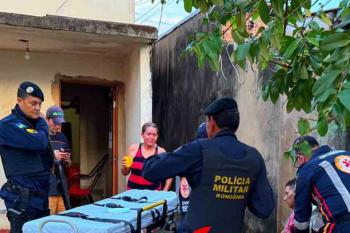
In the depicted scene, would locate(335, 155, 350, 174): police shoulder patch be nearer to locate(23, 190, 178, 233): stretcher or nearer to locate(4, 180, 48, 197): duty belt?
locate(23, 190, 178, 233): stretcher

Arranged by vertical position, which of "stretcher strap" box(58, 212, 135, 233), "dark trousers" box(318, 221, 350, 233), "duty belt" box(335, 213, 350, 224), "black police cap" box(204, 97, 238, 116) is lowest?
"dark trousers" box(318, 221, 350, 233)

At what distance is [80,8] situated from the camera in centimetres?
749

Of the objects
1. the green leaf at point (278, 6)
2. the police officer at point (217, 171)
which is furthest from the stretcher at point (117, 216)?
the green leaf at point (278, 6)

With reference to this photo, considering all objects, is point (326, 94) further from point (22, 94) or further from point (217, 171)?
point (22, 94)

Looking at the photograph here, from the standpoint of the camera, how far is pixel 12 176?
11.7 ft

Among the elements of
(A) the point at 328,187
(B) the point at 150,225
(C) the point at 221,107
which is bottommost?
(B) the point at 150,225

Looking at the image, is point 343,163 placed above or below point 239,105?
below

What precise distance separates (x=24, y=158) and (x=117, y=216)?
0.99 meters

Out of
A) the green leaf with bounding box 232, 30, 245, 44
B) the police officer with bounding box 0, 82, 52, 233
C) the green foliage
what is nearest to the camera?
the green foliage

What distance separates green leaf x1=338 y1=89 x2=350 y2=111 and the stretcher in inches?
68.8

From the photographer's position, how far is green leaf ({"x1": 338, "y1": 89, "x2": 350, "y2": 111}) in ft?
4.68

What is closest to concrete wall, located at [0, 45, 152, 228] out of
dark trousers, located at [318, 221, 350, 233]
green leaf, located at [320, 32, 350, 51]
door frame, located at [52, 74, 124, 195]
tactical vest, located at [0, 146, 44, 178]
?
door frame, located at [52, 74, 124, 195]

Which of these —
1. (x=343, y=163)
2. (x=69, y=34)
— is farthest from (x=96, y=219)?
(x=69, y=34)

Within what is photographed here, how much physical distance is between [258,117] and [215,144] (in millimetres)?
2575
